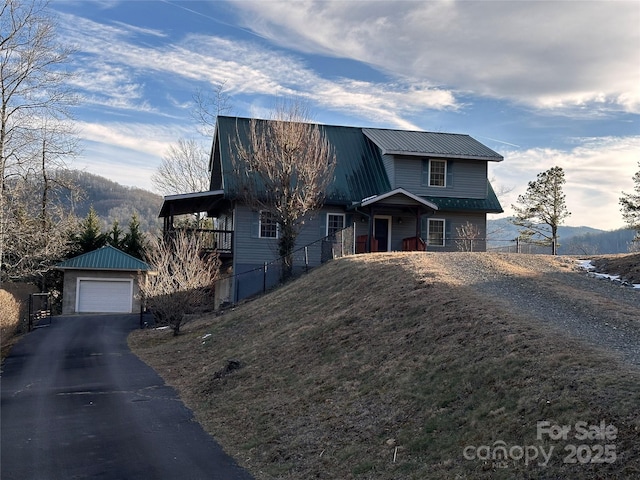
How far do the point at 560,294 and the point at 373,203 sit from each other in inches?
497

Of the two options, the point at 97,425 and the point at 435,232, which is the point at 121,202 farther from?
the point at 97,425

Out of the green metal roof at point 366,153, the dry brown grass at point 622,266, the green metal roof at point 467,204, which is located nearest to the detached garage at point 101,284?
the green metal roof at point 366,153

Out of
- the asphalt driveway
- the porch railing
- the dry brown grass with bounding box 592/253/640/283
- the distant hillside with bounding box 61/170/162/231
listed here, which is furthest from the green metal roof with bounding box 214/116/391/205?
the distant hillside with bounding box 61/170/162/231

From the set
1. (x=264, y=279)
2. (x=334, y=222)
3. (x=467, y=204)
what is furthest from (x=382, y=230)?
(x=264, y=279)

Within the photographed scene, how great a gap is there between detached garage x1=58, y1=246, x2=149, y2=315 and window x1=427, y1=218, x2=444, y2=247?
46.2 feet

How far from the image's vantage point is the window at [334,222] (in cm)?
2627

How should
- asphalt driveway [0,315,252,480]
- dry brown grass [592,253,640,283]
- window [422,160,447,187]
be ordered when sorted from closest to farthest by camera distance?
1. asphalt driveway [0,315,252,480]
2. dry brown grass [592,253,640,283]
3. window [422,160,447,187]

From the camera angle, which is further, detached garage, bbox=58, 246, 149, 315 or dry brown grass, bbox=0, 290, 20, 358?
detached garage, bbox=58, 246, 149, 315

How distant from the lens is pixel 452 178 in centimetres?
2747

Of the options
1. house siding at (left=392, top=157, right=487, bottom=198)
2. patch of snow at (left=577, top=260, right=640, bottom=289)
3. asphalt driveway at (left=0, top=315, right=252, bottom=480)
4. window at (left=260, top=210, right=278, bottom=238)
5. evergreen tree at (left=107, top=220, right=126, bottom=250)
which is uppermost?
house siding at (left=392, top=157, right=487, bottom=198)

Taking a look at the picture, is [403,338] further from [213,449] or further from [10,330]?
[10,330]

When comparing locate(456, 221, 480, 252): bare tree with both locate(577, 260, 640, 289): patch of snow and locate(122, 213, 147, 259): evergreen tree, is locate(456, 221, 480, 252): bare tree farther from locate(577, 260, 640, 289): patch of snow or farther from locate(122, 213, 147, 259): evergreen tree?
locate(122, 213, 147, 259): evergreen tree

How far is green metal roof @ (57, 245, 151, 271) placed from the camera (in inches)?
1200

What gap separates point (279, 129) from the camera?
76.9 ft
